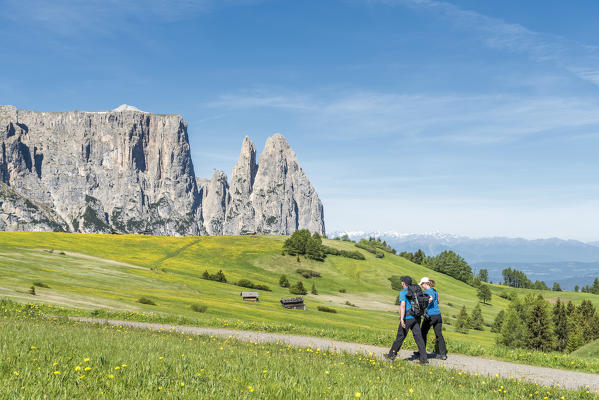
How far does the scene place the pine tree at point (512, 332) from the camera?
7281cm

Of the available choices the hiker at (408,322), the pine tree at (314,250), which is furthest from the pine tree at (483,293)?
the hiker at (408,322)

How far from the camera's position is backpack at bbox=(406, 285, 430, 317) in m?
15.5

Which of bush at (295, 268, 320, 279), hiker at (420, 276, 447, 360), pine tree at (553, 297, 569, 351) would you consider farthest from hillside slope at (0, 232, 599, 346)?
pine tree at (553, 297, 569, 351)

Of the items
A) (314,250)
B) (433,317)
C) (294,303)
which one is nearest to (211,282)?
(294,303)

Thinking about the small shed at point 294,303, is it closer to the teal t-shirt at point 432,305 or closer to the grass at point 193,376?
the teal t-shirt at point 432,305

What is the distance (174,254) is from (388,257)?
86.8 meters

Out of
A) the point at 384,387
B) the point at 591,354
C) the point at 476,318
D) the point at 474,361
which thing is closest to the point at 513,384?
the point at 384,387

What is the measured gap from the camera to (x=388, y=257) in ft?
561

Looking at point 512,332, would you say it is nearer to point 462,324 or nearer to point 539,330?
point 539,330

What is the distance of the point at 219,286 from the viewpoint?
7981 centimetres

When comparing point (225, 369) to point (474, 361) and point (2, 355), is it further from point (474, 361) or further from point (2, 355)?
point (474, 361)

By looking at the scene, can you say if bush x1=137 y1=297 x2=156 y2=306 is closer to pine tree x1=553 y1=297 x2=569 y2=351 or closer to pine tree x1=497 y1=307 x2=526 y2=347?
pine tree x1=497 y1=307 x2=526 y2=347

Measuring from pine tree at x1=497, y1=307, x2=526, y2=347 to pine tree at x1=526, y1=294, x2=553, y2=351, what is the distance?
4.82 feet

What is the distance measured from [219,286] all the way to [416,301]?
6842 centimetres
